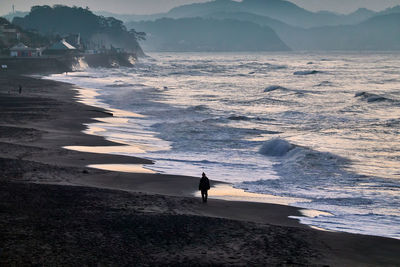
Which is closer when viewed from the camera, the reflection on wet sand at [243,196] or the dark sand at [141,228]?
the dark sand at [141,228]

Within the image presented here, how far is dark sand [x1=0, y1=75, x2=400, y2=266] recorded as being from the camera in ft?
39.9

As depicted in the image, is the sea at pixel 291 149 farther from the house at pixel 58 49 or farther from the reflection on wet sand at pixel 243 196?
the house at pixel 58 49

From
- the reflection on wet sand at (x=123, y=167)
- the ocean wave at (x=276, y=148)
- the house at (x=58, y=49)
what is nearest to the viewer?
the reflection on wet sand at (x=123, y=167)

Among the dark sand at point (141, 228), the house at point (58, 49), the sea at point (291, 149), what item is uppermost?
the house at point (58, 49)

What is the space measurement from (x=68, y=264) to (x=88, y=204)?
4.88 m

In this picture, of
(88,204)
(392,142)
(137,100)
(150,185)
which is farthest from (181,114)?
(88,204)

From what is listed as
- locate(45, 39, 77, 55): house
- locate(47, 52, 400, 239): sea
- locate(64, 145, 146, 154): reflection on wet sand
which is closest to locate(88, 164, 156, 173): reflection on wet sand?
locate(47, 52, 400, 239): sea

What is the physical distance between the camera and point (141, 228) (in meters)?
14.1

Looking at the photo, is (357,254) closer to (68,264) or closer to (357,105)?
(68,264)

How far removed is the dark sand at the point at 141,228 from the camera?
479 inches

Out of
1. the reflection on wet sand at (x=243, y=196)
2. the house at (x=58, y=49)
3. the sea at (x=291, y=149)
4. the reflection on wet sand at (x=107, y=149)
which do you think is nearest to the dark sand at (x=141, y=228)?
the reflection on wet sand at (x=243, y=196)

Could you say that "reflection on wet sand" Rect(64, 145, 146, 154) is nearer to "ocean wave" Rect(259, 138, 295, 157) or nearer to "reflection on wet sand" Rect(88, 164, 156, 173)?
"reflection on wet sand" Rect(88, 164, 156, 173)

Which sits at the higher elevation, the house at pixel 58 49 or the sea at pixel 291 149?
the house at pixel 58 49

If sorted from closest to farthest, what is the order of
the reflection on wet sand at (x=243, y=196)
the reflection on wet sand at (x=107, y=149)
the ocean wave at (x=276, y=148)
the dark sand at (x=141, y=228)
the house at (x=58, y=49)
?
the dark sand at (x=141, y=228) → the reflection on wet sand at (x=243, y=196) → the reflection on wet sand at (x=107, y=149) → the ocean wave at (x=276, y=148) → the house at (x=58, y=49)
